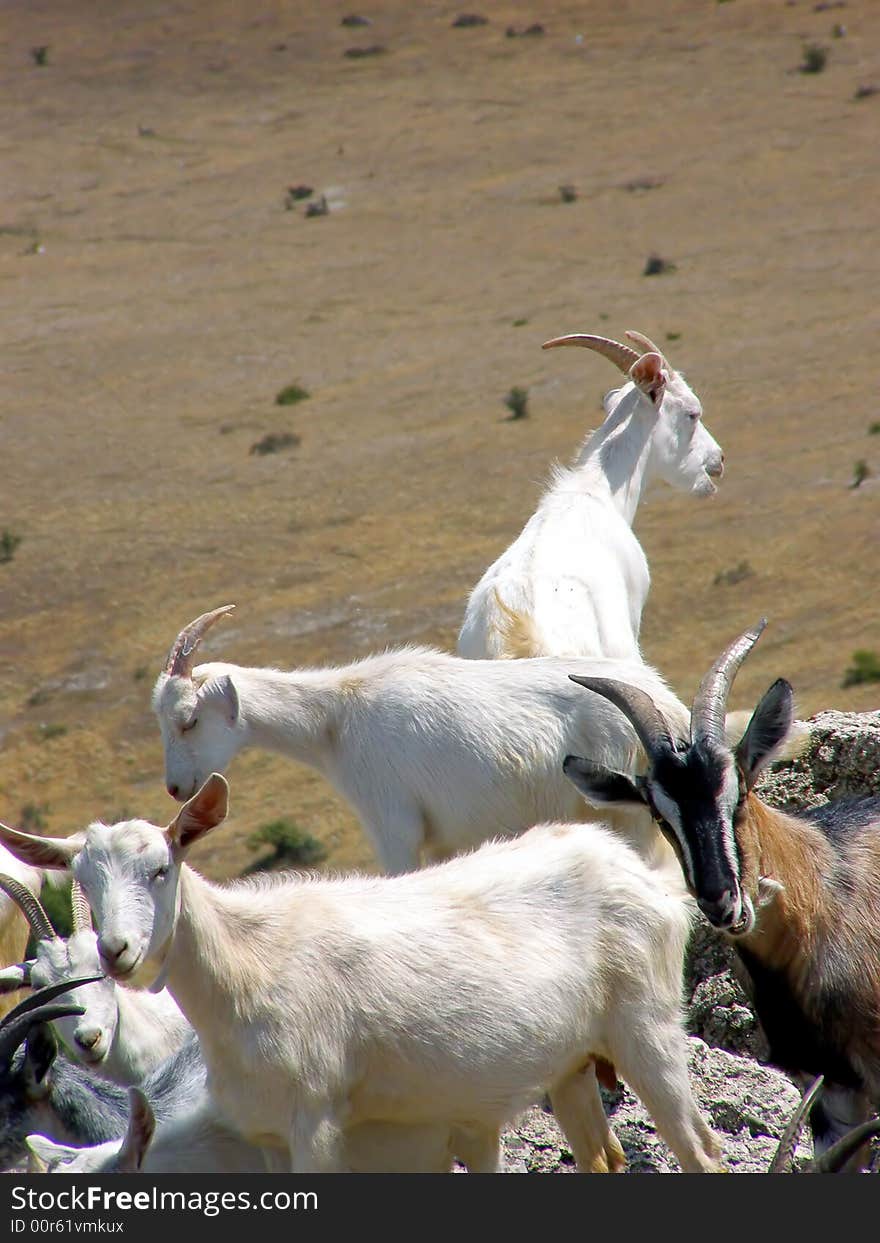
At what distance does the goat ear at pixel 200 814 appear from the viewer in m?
5.07

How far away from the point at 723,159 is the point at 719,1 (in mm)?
16275

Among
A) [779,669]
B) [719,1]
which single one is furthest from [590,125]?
[779,669]

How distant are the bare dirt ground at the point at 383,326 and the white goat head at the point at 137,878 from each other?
12.5m

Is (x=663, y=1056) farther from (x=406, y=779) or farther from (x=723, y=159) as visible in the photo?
(x=723, y=159)

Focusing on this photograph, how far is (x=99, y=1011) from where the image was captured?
5.91m

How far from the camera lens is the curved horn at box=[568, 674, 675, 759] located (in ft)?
17.1

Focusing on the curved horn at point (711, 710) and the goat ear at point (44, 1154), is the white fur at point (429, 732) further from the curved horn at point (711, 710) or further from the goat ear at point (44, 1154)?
the goat ear at point (44, 1154)

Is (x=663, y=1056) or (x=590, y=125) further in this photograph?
(x=590, y=125)

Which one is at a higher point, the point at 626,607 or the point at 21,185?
the point at 626,607

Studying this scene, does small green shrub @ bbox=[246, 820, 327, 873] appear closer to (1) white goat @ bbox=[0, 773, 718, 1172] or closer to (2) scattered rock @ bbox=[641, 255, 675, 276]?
(1) white goat @ bbox=[0, 773, 718, 1172]

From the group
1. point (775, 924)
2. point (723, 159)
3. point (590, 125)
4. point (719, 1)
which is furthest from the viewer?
point (719, 1)

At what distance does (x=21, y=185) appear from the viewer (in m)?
48.3

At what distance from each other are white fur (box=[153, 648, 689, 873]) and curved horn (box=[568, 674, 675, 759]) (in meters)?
0.52
